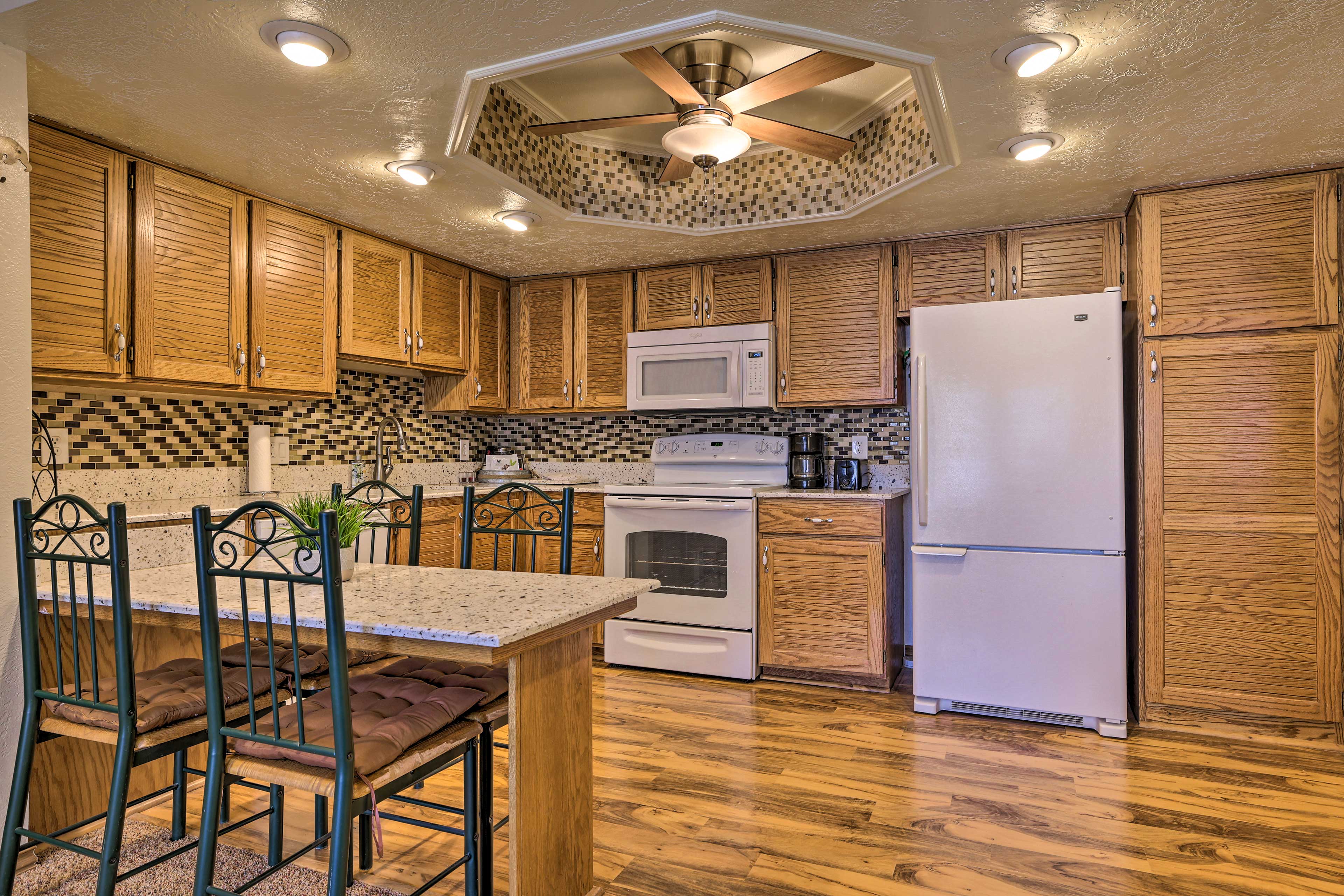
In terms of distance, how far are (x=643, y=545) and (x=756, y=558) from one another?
1.86ft

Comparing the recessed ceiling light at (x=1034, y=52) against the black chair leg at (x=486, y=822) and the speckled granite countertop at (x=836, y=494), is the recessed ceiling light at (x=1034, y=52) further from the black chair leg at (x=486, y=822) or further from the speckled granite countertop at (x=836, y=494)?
the black chair leg at (x=486, y=822)

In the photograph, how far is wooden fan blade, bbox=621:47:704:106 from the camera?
2.01m

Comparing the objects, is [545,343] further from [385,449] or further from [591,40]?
[591,40]

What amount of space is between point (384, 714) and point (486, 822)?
34 cm

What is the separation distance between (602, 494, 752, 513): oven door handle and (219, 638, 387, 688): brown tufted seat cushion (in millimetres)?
1796

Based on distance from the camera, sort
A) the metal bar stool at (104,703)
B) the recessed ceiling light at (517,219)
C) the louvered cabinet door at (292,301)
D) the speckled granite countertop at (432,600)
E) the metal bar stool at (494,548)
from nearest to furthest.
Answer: the speckled granite countertop at (432,600)
the metal bar stool at (104,703)
the metal bar stool at (494,548)
the louvered cabinet door at (292,301)
the recessed ceiling light at (517,219)

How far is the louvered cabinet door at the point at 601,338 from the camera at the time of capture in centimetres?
418

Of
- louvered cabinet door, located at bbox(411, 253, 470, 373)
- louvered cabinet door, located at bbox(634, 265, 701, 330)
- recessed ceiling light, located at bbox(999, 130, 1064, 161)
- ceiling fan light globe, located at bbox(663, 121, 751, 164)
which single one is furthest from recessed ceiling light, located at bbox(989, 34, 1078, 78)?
louvered cabinet door, located at bbox(411, 253, 470, 373)

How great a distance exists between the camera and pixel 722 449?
4105 millimetres

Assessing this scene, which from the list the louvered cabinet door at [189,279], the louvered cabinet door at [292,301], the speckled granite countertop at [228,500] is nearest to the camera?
the speckled granite countertop at [228,500]

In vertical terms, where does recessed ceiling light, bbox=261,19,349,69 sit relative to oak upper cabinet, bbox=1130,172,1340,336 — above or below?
above

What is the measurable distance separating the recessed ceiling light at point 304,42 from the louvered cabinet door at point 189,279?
1052 mm

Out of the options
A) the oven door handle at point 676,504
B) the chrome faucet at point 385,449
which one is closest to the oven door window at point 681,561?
the oven door handle at point 676,504

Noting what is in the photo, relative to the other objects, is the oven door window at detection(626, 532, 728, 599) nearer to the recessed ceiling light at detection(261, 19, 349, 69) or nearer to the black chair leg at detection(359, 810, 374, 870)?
the black chair leg at detection(359, 810, 374, 870)
